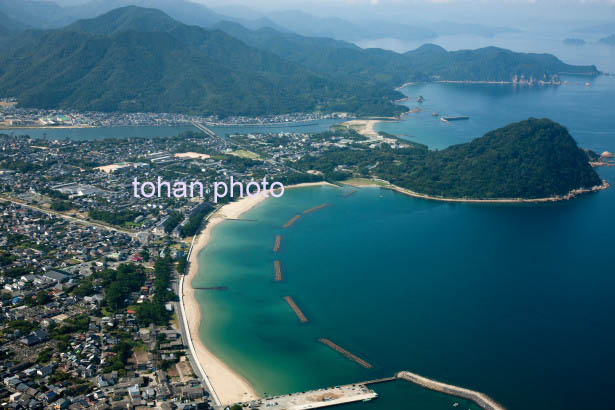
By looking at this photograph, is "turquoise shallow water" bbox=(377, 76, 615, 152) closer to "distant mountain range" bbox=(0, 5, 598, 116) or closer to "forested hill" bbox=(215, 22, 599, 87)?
"forested hill" bbox=(215, 22, 599, 87)

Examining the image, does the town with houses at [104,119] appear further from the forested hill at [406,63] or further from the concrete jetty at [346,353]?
the concrete jetty at [346,353]

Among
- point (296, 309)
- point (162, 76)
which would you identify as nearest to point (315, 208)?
point (296, 309)

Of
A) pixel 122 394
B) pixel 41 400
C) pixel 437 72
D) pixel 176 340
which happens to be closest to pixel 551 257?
pixel 176 340

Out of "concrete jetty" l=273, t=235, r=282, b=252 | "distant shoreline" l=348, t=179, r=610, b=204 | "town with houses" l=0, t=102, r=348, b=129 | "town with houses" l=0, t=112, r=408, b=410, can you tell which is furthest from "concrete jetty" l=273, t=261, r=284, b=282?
"town with houses" l=0, t=102, r=348, b=129

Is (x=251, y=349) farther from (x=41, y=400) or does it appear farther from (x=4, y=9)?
(x=4, y=9)

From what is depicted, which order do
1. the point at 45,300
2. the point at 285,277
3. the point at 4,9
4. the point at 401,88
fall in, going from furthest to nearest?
the point at 4,9 → the point at 401,88 → the point at 285,277 → the point at 45,300

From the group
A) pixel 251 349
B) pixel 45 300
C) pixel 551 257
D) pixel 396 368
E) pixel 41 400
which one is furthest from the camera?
pixel 551 257

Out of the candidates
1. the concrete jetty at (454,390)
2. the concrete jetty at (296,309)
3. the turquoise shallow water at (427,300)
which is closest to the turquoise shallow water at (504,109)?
the turquoise shallow water at (427,300)
